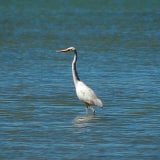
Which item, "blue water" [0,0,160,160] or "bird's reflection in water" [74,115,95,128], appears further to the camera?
"bird's reflection in water" [74,115,95,128]

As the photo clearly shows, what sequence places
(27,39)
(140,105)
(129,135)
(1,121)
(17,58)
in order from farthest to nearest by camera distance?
(27,39) < (17,58) < (140,105) < (1,121) < (129,135)

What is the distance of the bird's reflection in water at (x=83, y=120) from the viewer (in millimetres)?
17484

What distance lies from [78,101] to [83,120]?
2.53 meters

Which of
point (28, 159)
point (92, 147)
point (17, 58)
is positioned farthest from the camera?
point (17, 58)

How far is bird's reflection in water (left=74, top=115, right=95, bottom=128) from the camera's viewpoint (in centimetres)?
1748

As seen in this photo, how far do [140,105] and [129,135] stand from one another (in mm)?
3586

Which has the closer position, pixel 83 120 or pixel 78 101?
pixel 83 120

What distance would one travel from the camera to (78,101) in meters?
20.6

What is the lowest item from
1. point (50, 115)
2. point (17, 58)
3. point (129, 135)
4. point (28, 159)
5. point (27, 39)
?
point (28, 159)

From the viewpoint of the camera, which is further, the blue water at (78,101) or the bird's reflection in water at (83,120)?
the bird's reflection in water at (83,120)

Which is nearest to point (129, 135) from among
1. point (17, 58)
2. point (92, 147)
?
point (92, 147)

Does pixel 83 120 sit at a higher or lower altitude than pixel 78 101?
lower

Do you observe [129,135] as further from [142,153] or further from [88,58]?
[88,58]

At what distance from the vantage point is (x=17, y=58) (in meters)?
30.0
